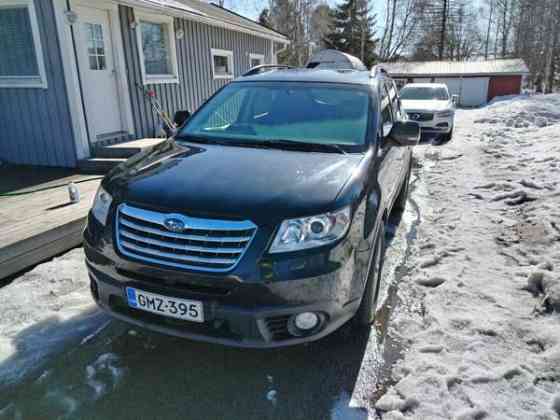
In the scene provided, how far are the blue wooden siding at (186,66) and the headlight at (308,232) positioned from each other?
621 centimetres

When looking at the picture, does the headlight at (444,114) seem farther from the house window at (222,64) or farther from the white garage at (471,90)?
the white garage at (471,90)

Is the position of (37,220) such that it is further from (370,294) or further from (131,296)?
(370,294)

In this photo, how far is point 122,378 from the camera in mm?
2535

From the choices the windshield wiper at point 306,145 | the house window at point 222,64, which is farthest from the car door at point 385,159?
the house window at point 222,64

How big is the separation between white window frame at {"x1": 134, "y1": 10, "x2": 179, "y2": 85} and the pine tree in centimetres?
3162

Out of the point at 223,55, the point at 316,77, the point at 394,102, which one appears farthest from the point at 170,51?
the point at 316,77

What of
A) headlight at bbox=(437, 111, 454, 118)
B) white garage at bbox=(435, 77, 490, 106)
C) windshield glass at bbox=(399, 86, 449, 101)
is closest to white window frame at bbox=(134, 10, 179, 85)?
headlight at bbox=(437, 111, 454, 118)

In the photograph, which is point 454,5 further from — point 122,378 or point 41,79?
point 122,378

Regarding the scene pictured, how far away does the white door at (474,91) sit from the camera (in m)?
31.8

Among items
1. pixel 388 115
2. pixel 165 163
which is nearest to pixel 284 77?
pixel 388 115

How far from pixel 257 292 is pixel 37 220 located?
3.00 metres

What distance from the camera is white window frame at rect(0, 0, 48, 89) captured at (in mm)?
5828

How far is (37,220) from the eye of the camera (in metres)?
4.10

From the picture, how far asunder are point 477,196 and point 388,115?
2.86 meters
